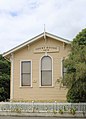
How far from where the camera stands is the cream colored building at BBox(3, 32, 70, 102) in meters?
26.2

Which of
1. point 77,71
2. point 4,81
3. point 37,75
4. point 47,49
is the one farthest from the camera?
point 4,81

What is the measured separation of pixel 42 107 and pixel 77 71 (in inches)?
170

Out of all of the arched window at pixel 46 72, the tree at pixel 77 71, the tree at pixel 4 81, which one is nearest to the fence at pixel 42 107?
the tree at pixel 77 71

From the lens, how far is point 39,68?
26.6 m

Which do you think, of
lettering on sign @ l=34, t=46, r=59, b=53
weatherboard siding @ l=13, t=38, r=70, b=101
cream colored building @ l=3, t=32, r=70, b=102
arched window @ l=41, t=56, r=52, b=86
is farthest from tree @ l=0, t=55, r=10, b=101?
lettering on sign @ l=34, t=46, r=59, b=53

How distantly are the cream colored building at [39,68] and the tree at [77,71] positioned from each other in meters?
2.48

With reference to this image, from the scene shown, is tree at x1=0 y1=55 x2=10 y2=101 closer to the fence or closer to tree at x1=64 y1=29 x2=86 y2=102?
the fence

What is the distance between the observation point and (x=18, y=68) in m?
27.1

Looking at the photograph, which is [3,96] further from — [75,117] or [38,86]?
[75,117]

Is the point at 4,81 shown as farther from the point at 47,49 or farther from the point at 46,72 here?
the point at 47,49

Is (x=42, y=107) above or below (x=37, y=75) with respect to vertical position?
below

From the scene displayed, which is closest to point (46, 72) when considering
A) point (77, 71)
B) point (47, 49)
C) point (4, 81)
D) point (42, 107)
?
point (47, 49)

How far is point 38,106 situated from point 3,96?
12000mm

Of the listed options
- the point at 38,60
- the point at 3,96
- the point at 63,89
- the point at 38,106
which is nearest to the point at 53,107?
the point at 38,106
